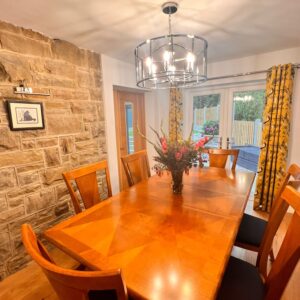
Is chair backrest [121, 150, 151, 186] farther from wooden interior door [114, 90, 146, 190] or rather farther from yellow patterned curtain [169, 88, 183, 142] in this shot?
Result: yellow patterned curtain [169, 88, 183, 142]

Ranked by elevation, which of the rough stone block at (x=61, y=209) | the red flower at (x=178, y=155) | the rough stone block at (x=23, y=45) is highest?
the rough stone block at (x=23, y=45)

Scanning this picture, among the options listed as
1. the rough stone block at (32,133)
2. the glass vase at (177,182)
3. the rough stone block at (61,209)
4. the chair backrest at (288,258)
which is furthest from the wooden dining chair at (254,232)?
the rough stone block at (32,133)

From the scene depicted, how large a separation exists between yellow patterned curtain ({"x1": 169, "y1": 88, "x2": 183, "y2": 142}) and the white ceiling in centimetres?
128

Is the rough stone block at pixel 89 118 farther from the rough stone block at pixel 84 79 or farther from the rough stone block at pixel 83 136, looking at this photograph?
the rough stone block at pixel 84 79

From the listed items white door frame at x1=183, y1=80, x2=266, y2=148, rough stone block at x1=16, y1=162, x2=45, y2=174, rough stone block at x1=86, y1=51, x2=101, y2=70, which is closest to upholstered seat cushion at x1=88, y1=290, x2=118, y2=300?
rough stone block at x1=16, y1=162, x2=45, y2=174

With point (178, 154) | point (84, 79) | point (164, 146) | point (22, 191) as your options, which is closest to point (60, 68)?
point (84, 79)

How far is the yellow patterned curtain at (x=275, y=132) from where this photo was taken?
2570 millimetres

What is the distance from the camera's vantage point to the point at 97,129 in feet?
8.95

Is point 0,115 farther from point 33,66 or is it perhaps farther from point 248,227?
point 248,227

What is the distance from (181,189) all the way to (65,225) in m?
0.95

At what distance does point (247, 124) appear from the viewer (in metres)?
3.28

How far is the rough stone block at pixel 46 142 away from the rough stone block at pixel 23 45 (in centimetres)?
87

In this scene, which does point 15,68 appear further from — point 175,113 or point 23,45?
point 175,113

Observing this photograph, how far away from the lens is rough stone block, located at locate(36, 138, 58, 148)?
2046 mm
